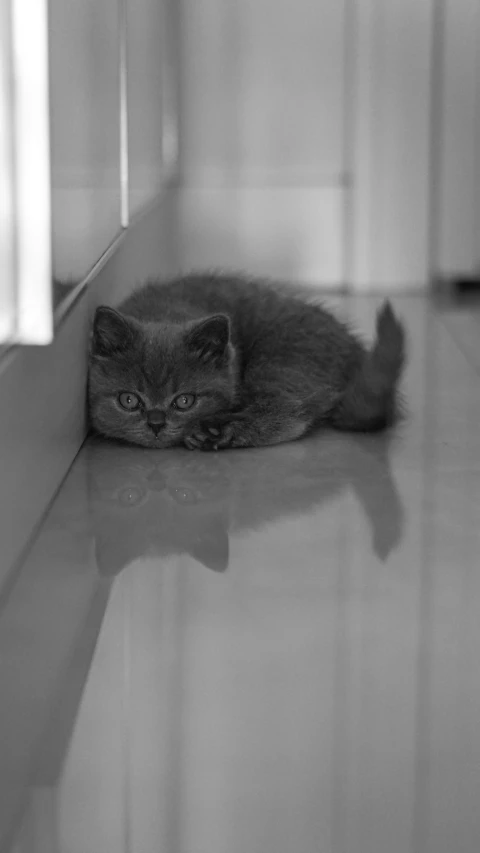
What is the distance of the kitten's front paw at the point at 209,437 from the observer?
6.38 feet

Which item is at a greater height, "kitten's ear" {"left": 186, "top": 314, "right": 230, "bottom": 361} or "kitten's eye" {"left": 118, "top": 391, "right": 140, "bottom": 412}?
"kitten's ear" {"left": 186, "top": 314, "right": 230, "bottom": 361}

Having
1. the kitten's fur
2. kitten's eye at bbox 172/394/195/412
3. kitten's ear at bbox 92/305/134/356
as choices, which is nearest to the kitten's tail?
the kitten's fur

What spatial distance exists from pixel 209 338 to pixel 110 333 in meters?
0.15

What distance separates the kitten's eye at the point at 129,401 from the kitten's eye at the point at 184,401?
6cm

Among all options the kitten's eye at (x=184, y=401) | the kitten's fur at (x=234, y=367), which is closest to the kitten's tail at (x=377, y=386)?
the kitten's fur at (x=234, y=367)

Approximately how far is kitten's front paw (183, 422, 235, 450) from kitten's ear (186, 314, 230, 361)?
111 mm

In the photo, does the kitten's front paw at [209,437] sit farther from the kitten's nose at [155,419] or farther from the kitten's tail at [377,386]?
the kitten's tail at [377,386]

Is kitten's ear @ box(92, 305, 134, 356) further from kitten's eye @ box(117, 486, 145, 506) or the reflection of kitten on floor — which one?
Result: kitten's eye @ box(117, 486, 145, 506)

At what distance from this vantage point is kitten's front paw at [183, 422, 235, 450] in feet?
6.38

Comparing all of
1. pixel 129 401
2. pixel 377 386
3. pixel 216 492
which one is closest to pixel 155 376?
pixel 129 401

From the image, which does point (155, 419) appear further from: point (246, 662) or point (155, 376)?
point (246, 662)

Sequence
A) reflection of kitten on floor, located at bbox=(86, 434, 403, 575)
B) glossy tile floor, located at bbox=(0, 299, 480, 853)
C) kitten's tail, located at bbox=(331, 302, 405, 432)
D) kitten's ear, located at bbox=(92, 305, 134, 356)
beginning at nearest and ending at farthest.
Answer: glossy tile floor, located at bbox=(0, 299, 480, 853) → reflection of kitten on floor, located at bbox=(86, 434, 403, 575) → kitten's ear, located at bbox=(92, 305, 134, 356) → kitten's tail, located at bbox=(331, 302, 405, 432)

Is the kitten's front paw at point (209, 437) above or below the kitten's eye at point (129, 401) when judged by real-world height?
below

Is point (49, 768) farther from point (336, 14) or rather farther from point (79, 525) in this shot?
point (336, 14)
